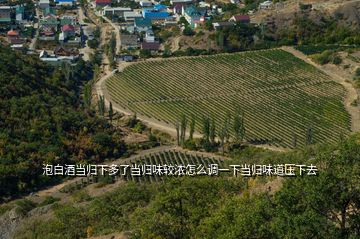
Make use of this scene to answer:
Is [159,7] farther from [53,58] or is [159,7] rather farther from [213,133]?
[213,133]

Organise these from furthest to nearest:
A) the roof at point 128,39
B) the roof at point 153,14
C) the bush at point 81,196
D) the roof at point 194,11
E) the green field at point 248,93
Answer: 1. the roof at point 153,14
2. the roof at point 194,11
3. the roof at point 128,39
4. the green field at point 248,93
5. the bush at point 81,196

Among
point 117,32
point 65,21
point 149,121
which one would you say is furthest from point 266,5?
point 149,121

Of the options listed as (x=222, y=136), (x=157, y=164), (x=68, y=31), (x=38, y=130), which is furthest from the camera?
(x=68, y=31)

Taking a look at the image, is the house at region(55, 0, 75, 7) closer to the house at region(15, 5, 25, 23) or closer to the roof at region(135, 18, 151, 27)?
the house at region(15, 5, 25, 23)

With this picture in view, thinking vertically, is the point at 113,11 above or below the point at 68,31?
above

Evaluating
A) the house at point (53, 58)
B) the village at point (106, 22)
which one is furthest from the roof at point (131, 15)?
the house at point (53, 58)

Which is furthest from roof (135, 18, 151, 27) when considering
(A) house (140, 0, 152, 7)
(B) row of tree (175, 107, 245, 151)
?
(B) row of tree (175, 107, 245, 151)

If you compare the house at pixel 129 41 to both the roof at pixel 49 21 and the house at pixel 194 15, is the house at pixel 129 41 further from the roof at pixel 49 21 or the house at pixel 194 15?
the roof at pixel 49 21
